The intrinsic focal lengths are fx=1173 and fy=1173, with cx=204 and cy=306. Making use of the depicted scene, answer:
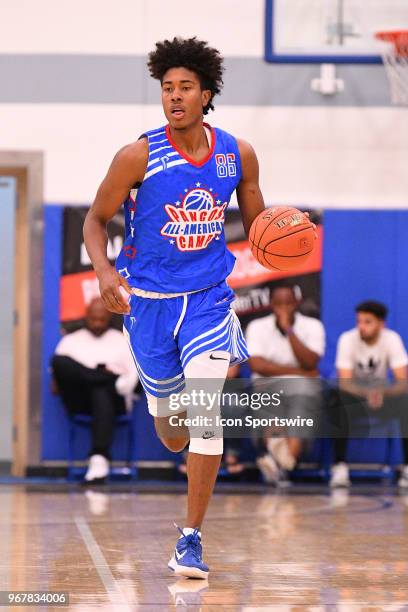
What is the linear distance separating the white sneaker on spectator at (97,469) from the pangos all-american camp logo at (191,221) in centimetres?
481

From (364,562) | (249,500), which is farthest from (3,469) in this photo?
(364,562)

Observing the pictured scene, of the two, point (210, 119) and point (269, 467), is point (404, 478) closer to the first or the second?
point (269, 467)

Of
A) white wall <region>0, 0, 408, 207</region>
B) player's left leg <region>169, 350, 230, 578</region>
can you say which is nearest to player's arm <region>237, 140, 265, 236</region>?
player's left leg <region>169, 350, 230, 578</region>

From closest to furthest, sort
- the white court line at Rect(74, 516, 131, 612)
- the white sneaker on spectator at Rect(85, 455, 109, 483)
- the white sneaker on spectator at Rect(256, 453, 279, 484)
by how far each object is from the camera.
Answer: the white court line at Rect(74, 516, 131, 612), the white sneaker on spectator at Rect(85, 455, 109, 483), the white sneaker on spectator at Rect(256, 453, 279, 484)

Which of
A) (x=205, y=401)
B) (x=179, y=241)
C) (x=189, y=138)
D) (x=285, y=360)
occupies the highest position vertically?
(x=189, y=138)

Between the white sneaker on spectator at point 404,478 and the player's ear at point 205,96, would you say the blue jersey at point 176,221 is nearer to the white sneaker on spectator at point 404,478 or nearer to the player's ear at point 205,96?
the player's ear at point 205,96

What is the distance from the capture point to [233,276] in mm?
10297

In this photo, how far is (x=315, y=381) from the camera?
9797 mm

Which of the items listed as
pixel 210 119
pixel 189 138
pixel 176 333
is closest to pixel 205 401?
pixel 176 333

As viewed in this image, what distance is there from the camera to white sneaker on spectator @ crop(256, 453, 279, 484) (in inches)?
383

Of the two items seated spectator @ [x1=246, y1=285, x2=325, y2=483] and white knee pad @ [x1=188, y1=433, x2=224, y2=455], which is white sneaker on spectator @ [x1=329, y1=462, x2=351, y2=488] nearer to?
seated spectator @ [x1=246, y1=285, x2=325, y2=483]

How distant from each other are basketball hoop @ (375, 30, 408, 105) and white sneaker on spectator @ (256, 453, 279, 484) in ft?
10.6
